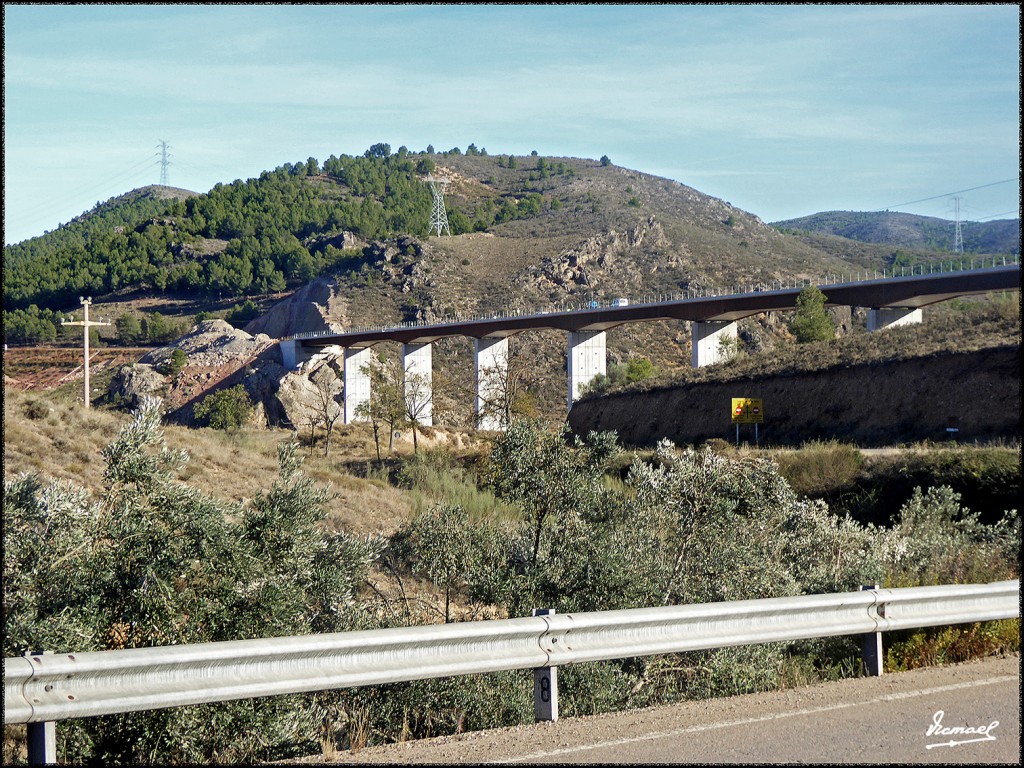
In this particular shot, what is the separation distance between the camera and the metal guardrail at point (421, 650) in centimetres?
531

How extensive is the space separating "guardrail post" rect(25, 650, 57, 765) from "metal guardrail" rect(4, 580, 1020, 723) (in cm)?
8

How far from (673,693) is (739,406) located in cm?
3739

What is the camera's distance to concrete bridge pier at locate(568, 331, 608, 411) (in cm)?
7481

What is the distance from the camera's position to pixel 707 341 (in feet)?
230

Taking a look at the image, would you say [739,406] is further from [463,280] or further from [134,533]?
[463,280]

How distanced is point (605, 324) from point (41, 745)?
69.2m

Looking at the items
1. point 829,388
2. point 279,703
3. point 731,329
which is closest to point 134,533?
point 279,703

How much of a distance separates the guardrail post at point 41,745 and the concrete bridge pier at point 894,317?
2333 inches

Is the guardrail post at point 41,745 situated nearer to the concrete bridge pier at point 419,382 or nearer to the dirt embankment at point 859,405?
the dirt embankment at point 859,405

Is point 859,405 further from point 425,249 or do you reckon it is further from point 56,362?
point 425,249

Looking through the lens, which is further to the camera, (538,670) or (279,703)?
(279,703)

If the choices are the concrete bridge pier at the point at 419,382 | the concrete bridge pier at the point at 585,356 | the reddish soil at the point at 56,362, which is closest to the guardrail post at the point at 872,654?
the concrete bridge pier at the point at 419,382

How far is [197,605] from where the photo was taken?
799cm

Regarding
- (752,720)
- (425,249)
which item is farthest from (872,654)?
(425,249)
